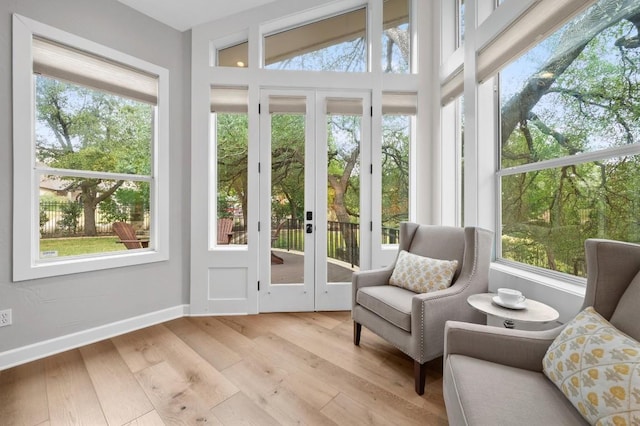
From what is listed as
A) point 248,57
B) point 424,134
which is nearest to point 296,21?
point 248,57

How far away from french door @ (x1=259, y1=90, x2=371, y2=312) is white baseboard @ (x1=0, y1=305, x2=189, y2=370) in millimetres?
927

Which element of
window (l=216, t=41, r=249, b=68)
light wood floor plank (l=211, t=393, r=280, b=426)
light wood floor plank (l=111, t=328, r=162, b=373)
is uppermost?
window (l=216, t=41, r=249, b=68)

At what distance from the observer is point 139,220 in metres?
2.64

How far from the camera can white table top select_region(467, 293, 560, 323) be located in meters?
1.42

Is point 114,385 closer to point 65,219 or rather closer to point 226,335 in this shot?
point 226,335

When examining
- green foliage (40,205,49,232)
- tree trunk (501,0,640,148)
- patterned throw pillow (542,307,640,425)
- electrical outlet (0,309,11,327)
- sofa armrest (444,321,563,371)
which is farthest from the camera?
green foliage (40,205,49,232)

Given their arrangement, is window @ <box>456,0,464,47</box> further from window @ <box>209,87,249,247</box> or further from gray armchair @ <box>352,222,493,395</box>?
window @ <box>209,87,249,247</box>

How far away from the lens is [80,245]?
2.30 meters

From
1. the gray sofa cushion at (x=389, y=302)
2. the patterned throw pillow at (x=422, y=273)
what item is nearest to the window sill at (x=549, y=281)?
the patterned throw pillow at (x=422, y=273)

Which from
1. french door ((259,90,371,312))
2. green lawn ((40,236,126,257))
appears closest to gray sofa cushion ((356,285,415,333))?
french door ((259,90,371,312))

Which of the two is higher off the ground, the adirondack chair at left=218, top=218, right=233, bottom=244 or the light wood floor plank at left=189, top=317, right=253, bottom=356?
the adirondack chair at left=218, top=218, right=233, bottom=244

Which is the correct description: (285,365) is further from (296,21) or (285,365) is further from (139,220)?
(296,21)

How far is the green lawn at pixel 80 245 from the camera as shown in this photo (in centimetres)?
215

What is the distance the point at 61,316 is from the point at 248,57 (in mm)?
2850
